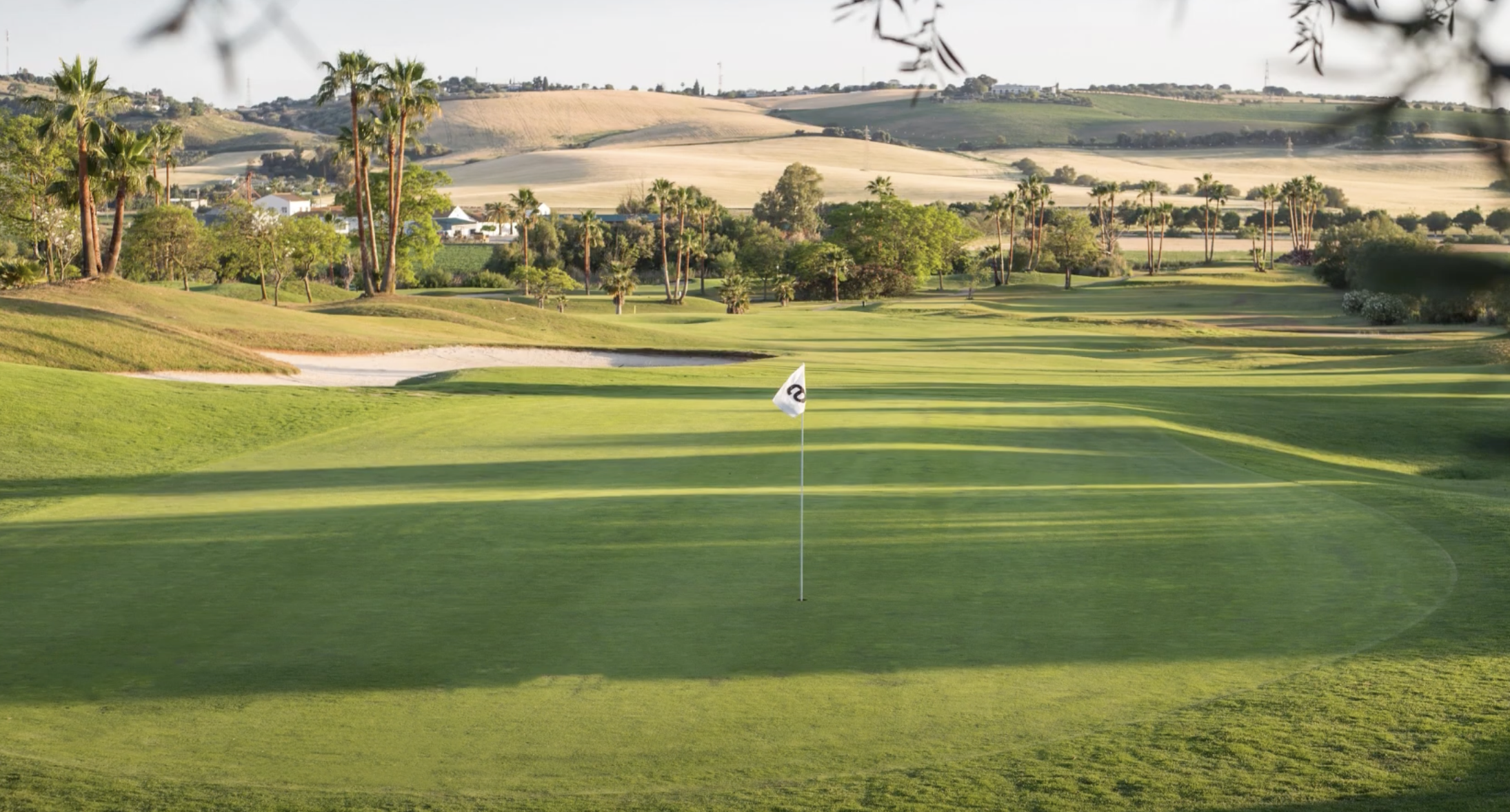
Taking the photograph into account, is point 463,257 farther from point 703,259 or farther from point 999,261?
point 999,261

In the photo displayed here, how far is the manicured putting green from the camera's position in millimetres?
8352

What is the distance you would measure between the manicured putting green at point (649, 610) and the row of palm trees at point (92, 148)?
32.6 m

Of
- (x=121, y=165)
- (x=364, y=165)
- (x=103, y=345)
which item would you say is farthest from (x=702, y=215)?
(x=103, y=345)

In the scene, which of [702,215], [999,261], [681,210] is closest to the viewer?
[681,210]

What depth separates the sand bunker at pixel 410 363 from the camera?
34.0 m

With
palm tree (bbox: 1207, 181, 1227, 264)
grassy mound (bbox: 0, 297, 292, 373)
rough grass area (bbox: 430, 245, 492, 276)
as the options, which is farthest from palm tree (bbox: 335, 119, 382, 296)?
palm tree (bbox: 1207, 181, 1227, 264)

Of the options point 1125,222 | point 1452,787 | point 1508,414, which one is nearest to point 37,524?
point 1452,787

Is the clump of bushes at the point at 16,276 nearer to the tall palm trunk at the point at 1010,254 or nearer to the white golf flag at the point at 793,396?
A: the white golf flag at the point at 793,396

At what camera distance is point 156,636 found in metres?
10.3

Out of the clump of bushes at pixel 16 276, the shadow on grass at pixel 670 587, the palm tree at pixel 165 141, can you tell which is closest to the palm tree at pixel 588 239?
the palm tree at pixel 165 141

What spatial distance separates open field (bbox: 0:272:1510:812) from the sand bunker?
34.6 feet

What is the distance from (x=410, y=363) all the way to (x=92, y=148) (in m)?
18.7

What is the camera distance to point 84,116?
154 feet

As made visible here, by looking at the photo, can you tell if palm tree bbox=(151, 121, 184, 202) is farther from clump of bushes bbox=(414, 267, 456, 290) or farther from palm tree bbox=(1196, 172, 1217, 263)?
palm tree bbox=(1196, 172, 1217, 263)
